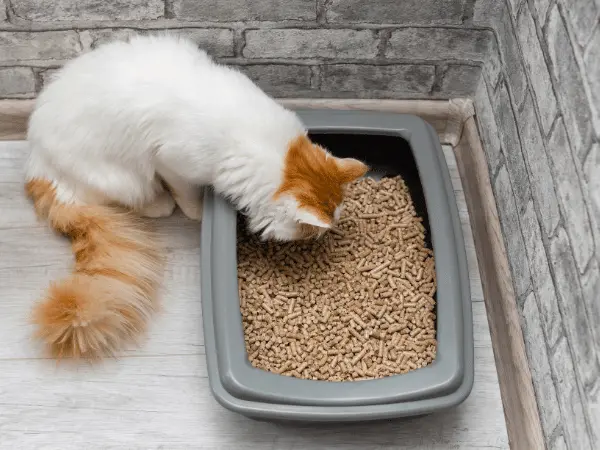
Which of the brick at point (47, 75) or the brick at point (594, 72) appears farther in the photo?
the brick at point (47, 75)

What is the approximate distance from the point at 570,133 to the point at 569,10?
7.9 inches

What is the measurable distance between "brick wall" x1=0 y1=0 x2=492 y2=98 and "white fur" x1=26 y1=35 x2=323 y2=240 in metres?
0.13

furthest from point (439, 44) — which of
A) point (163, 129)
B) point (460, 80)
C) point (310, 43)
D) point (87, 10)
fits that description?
point (87, 10)

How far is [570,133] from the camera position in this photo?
1.18 metres

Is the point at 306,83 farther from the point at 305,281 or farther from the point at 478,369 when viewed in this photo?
the point at 478,369

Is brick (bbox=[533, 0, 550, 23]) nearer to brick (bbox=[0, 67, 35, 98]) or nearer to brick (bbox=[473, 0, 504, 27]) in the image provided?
brick (bbox=[473, 0, 504, 27])

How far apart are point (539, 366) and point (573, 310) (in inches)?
8.9

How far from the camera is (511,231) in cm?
152

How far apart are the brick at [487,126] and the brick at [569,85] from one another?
35 centimetres

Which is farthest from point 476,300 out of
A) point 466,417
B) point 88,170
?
point 88,170

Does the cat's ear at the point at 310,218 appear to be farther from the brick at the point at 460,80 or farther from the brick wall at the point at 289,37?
the brick at the point at 460,80

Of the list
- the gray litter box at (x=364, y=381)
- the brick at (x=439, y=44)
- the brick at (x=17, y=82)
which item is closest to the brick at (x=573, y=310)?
the gray litter box at (x=364, y=381)

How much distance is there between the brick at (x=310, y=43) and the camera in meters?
1.62

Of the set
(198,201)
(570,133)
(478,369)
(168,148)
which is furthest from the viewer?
(198,201)
